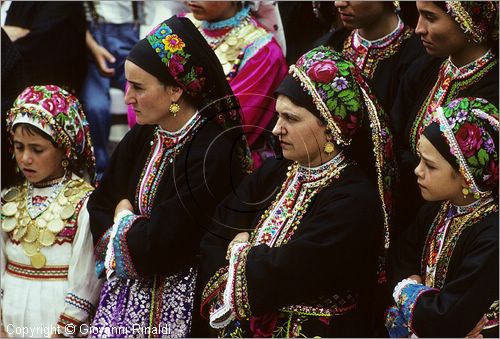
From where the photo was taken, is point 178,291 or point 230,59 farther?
point 230,59

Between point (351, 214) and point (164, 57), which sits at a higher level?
point (164, 57)

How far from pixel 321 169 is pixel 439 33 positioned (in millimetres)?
889

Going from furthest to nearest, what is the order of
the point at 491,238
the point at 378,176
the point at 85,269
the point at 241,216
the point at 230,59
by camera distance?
the point at 230,59 → the point at 85,269 → the point at 241,216 → the point at 378,176 → the point at 491,238

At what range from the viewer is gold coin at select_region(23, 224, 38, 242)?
5.11 metres

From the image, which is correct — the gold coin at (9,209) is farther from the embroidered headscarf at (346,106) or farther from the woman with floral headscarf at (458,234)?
the woman with floral headscarf at (458,234)

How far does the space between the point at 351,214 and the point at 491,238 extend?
0.55m

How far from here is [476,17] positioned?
4676 mm

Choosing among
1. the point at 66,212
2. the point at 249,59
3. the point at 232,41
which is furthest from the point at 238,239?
the point at 232,41

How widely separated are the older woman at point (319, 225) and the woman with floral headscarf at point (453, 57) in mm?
326

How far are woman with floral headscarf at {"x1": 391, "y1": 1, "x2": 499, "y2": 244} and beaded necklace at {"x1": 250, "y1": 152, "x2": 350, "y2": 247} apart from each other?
38 cm

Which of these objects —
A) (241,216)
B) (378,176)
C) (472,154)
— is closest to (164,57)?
(241,216)

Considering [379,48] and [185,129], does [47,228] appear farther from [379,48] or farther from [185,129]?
[379,48]

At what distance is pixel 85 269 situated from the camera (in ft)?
16.5

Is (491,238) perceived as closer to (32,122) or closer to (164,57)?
(164,57)
